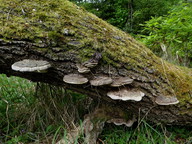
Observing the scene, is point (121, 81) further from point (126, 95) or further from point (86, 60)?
point (86, 60)

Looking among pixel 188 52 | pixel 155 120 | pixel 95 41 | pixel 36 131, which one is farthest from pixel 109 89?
pixel 188 52

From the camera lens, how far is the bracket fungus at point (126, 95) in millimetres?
1712

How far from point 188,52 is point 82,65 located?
397cm

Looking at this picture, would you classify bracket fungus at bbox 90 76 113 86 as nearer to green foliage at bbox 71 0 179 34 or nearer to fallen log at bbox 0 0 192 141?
fallen log at bbox 0 0 192 141

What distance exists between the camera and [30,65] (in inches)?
62.5

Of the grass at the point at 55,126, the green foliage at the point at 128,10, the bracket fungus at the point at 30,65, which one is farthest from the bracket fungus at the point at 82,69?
the green foliage at the point at 128,10

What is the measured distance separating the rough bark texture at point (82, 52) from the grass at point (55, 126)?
0.90ft

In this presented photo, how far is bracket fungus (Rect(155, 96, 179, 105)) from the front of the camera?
185 cm

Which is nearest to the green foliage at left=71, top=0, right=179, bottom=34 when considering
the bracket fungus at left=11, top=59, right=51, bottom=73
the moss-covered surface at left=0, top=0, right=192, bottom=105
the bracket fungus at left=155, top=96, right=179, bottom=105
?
the moss-covered surface at left=0, top=0, right=192, bottom=105

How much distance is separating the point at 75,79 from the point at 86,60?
272mm

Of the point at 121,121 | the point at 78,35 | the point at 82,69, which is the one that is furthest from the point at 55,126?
the point at 78,35

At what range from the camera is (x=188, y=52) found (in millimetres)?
4398

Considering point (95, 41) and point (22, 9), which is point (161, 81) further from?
point (22, 9)

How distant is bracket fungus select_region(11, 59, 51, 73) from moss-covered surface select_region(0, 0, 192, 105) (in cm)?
24
